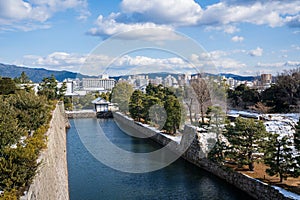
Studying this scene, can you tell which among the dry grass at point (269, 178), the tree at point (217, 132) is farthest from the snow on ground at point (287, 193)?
the tree at point (217, 132)

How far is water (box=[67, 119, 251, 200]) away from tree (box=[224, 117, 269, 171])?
3.19 feet

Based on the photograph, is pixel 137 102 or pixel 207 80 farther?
pixel 137 102

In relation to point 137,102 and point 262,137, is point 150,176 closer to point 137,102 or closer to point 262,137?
point 262,137

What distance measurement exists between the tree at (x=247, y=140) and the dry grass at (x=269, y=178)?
0.74 feet

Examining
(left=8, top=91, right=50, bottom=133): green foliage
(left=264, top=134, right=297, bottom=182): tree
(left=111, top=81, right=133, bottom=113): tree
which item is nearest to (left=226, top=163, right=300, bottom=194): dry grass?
(left=264, top=134, right=297, bottom=182): tree

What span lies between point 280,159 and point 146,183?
167 inches

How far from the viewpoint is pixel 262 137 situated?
9.84 m

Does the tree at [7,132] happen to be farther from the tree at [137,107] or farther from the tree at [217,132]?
the tree at [137,107]

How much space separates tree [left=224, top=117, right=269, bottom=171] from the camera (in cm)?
981

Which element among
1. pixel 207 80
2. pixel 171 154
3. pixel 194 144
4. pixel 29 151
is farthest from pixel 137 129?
pixel 29 151

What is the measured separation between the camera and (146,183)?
10.5 metres

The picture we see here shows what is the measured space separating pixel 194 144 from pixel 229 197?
12.1ft

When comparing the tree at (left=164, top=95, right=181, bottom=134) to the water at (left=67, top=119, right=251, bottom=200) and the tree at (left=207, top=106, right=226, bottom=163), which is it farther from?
the water at (left=67, top=119, right=251, bottom=200)

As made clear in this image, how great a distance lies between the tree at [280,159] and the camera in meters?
8.39
